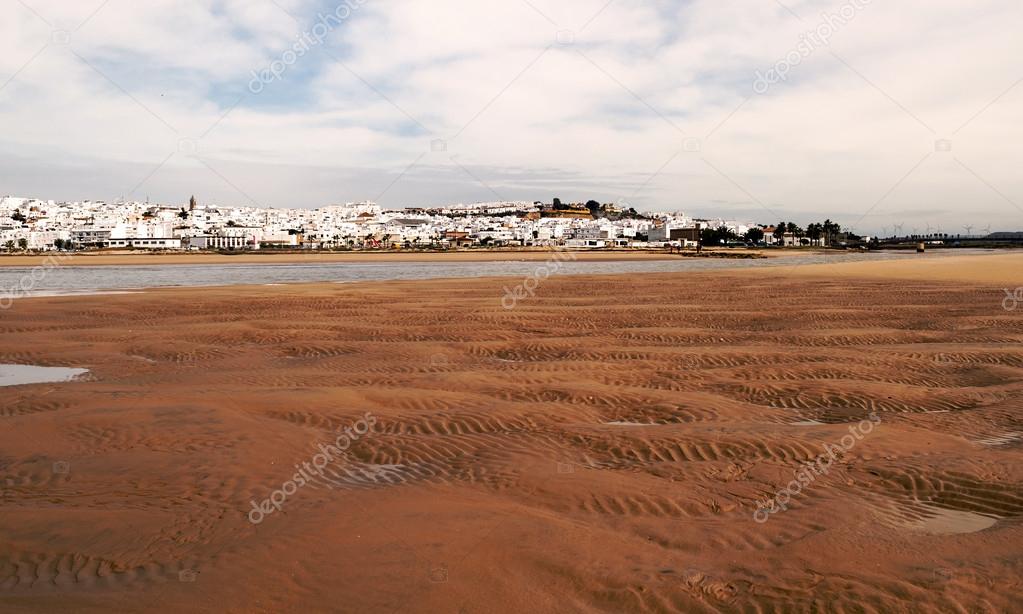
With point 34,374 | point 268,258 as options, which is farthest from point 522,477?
point 268,258

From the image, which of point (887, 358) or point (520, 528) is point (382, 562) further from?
point (887, 358)

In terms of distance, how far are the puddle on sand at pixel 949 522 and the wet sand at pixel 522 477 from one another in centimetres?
3

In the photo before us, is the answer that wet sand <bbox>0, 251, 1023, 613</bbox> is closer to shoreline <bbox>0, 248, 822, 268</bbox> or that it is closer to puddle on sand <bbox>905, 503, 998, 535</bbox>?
puddle on sand <bbox>905, 503, 998, 535</bbox>

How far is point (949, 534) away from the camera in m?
6.33

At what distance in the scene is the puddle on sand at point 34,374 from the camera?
13289 mm

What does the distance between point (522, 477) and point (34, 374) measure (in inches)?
442

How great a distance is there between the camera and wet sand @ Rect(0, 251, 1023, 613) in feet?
17.6

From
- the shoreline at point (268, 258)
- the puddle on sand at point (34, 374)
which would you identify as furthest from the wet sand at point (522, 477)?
the shoreline at point (268, 258)

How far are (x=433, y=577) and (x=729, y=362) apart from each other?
1023 centimetres

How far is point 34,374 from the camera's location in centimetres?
1403

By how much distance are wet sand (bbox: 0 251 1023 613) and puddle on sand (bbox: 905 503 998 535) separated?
0.03m

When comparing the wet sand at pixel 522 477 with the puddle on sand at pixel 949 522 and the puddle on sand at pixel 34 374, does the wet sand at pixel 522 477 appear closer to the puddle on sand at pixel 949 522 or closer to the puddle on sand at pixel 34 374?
the puddle on sand at pixel 949 522

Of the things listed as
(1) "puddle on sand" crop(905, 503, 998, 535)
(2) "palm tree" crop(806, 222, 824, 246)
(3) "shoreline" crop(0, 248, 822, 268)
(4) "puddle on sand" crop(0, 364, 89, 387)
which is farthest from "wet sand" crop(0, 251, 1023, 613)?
(2) "palm tree" crop(806, 222, 824, 246)

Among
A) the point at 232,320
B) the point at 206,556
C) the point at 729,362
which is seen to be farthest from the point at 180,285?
the point at 206,556
